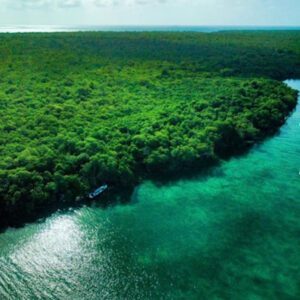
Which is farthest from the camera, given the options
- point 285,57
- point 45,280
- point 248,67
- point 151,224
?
point 285,57

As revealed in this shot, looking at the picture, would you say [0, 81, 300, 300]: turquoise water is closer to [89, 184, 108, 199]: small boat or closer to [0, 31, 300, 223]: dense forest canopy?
[89, 184, 108, 199]: small boat

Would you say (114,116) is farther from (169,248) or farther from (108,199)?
(169,248)

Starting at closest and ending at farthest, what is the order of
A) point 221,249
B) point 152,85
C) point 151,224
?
point 221,249 < point 151,224 < point 152,85

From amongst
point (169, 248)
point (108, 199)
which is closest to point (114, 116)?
point (108, 199)

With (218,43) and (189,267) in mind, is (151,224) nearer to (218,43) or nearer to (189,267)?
(189,267)

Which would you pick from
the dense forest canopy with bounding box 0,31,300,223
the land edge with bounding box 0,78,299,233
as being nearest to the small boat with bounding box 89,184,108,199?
the land edge with bounding box 0,78,299,233

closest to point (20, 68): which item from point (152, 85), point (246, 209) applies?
point (152, 85)
